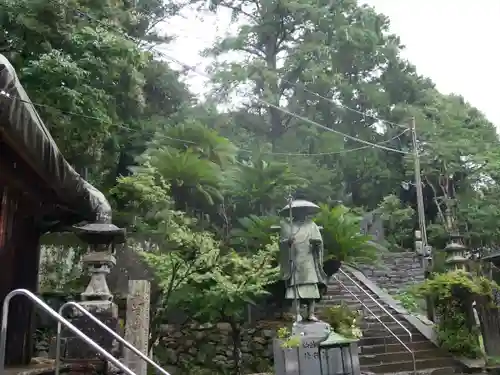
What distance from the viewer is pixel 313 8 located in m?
19.6

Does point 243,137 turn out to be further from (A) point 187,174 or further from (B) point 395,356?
(B) point 395,356

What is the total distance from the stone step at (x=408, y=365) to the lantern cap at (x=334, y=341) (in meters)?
2.15

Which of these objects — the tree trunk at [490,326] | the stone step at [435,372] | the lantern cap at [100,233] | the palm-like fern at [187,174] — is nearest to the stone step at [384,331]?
the stone step at [435,372]

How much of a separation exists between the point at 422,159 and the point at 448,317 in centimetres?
948

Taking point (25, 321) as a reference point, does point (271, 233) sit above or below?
above

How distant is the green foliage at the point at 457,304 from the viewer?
1027 centimetres

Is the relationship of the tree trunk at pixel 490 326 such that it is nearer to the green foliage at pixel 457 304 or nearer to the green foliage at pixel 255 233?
the green foliage at pixel 457 304

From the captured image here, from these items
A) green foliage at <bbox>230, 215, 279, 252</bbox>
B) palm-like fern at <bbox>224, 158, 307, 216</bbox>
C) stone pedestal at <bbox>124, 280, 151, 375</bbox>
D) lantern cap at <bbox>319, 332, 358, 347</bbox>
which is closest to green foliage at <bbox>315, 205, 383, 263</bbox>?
green foliage at <bbox>230, 215, 279, 252</bbox>

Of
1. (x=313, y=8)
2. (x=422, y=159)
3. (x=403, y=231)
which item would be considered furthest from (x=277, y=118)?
(x=403, y=231)

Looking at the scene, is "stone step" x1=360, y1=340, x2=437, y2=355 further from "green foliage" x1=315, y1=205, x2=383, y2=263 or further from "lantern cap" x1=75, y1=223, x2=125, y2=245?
"lantern cap" x1=75, y1=223, x2=125, y2=245

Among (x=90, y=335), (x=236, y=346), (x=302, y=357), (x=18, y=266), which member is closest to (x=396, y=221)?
(x=236, y=346)

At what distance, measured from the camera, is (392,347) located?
10.9 m

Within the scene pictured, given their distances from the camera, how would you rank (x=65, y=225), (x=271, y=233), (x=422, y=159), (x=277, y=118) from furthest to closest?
1. (x=277, y=118)
2. (x=422, y=159)
3. (x=271, y=233)
4. (x=65, y=225)

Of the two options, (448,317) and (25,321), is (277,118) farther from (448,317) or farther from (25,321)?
(25,321)
